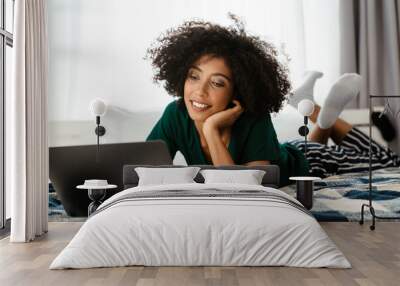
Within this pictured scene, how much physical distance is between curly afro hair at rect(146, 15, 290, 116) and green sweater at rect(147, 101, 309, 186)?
18cm

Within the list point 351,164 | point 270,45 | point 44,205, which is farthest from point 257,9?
point 44,205

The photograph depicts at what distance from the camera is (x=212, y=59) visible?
22.7 ft

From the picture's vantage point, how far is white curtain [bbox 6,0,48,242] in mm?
5531

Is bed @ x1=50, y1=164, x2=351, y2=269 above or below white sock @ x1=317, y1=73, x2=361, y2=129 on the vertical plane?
below

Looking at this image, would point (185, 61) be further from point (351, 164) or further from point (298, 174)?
point (351, 164)

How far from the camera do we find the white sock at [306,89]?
705 cm

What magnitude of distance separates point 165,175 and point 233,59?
1.65m

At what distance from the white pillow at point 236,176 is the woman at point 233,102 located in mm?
501

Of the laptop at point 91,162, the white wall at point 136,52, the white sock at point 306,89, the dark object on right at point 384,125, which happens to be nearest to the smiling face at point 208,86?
the white wall at point 136,52

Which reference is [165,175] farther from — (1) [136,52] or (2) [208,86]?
(1) [136,52]

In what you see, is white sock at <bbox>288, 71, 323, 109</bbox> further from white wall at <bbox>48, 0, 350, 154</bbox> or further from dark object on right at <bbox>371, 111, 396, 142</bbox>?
dark object on right at <bbox>371, 111, 396, 142</bbox>

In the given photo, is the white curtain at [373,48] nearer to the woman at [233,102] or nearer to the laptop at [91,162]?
the woman at [233,102]

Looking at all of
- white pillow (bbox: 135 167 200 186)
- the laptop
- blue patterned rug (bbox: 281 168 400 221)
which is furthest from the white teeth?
blue patterned rug (bbox: 281 168 400 221)

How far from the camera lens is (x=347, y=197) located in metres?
6.97
